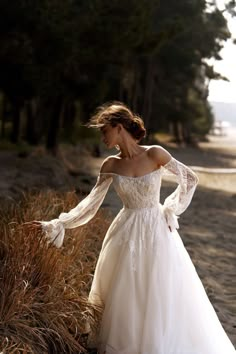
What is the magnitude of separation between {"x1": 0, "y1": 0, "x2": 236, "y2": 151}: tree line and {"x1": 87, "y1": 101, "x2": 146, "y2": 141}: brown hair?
853 centimetres

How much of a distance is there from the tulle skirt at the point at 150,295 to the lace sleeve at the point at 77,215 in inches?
10.5

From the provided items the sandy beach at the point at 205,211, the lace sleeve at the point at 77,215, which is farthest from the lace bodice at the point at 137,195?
the sandy beach at the point at 205,211

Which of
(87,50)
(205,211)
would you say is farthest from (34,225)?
(87,50)

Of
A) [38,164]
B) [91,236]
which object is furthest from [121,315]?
[38,164]

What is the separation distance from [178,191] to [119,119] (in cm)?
79

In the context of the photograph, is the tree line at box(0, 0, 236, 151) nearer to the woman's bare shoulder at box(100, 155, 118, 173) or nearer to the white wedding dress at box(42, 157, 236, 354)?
the woman's bare shoulder at box(100, 155, 118, 173)

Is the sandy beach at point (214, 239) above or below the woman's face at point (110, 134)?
below

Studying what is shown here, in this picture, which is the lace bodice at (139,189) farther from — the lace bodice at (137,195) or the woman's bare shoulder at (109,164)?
the woman's bare shoulder at (109,164)

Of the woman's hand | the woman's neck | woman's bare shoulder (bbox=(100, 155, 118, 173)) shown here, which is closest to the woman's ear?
the woman's neck

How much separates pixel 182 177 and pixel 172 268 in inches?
27.3

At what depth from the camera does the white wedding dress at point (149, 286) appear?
5.01 m

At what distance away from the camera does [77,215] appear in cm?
542

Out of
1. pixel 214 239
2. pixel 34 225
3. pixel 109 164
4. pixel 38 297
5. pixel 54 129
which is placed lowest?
pixel 214 239

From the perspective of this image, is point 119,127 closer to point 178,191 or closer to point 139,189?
point 139,189
